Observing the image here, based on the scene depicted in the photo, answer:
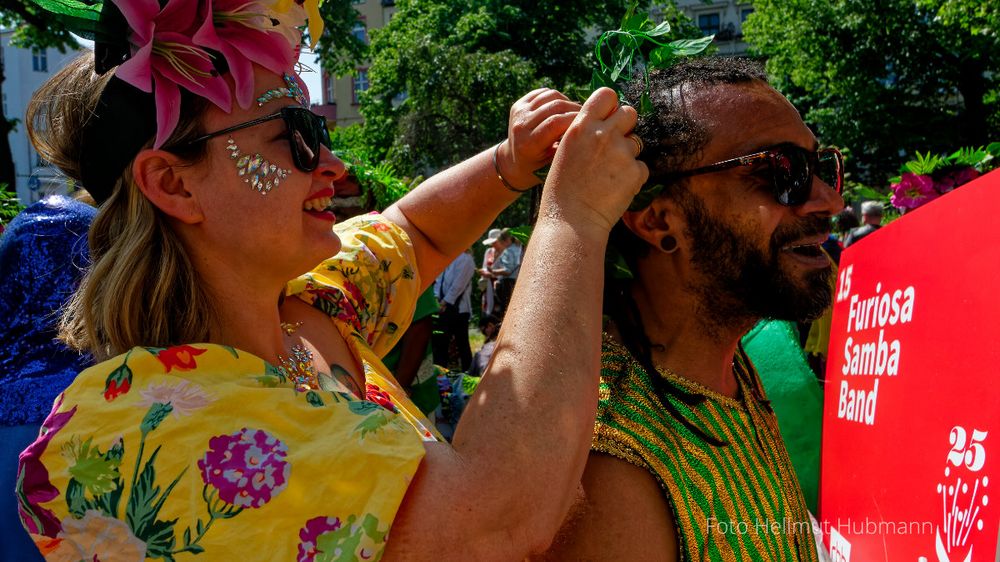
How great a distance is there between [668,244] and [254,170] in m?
0.85

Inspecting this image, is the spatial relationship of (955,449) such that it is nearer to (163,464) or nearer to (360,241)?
(163,464)

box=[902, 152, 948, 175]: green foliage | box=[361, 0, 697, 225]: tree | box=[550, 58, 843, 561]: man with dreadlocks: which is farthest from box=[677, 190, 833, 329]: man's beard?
box=[361, 0, 697, 225]: tree

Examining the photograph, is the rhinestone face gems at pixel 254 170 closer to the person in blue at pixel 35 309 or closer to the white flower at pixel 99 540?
the white flower at pixel 99 540

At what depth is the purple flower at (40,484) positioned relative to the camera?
1.17 metres

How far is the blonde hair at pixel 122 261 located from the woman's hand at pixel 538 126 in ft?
1.91

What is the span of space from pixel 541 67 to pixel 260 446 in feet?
69.1

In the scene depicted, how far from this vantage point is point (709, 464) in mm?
1606

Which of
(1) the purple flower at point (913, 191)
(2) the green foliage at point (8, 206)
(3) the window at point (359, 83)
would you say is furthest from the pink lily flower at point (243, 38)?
(3) the window at point (359, 83)

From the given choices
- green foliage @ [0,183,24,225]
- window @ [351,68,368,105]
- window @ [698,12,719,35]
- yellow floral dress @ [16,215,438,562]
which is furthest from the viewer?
window @ [698,12,719,35]

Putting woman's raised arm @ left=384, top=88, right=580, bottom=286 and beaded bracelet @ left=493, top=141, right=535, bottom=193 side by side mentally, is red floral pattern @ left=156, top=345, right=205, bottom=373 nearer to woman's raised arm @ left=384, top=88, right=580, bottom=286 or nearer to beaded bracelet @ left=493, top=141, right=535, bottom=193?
woman's raised arm @ left=384, top=88, right=580, bottom=286

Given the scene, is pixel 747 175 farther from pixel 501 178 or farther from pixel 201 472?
pixel 201 472

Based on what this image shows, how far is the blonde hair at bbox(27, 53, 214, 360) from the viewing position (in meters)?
1.39

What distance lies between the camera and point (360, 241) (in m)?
2.05

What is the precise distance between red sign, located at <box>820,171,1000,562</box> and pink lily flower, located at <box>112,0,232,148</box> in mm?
1258
